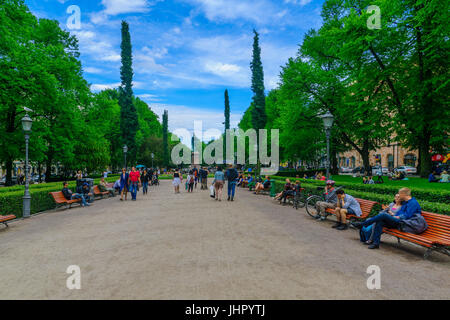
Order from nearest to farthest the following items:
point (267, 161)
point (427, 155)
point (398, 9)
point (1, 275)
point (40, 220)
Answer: point (1, 275), point (40, 220), point (398, 9), point (427, 155), point (267, 161)

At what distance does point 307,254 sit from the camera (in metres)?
5.47

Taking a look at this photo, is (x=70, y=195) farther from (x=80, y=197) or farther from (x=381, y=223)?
(x=381, y=223)

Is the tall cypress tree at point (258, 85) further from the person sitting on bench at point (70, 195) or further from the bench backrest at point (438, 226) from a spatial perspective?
the bench backrest at point (438, 226)

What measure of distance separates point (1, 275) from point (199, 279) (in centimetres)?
329

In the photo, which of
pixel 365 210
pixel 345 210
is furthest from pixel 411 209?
pixel 365 210

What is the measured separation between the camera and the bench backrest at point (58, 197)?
12316 mm

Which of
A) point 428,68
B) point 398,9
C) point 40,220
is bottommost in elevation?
point 40,220

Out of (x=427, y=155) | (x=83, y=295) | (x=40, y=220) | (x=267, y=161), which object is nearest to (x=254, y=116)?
(x=267, y=161)

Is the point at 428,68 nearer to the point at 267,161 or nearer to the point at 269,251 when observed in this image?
the point at 269,251

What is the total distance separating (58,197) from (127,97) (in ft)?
93.9

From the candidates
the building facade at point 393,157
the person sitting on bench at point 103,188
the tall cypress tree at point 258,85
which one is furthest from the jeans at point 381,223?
the building facade at point 393,157

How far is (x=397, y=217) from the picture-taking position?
6.16m

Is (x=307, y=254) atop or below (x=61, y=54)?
below
